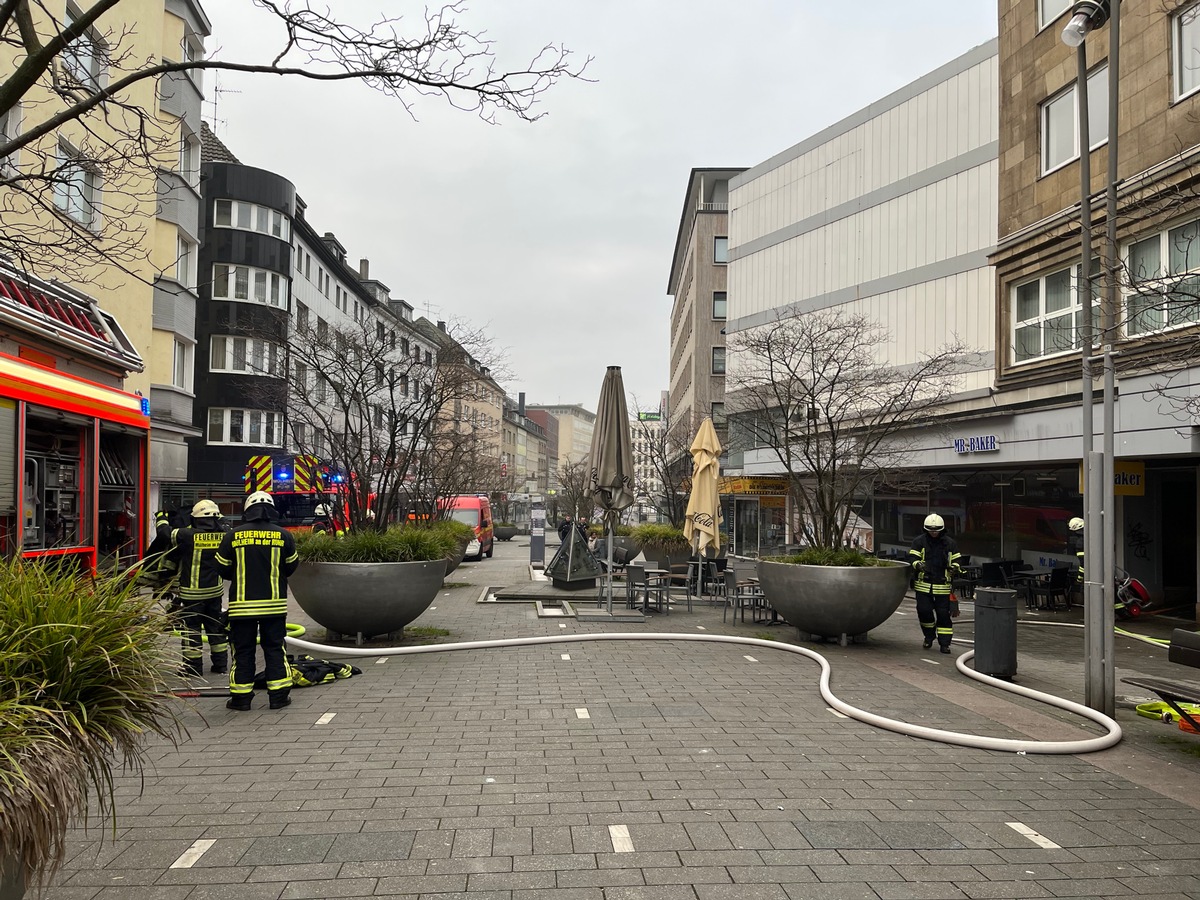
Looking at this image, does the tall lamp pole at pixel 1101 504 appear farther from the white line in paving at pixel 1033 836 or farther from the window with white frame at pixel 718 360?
the window with white frame at pixel 718 360

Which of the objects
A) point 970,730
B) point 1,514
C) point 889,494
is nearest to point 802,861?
point 970,730

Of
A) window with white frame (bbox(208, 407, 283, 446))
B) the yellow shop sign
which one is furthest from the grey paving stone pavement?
window with white frame (bbox(208, 407, 283, 446))

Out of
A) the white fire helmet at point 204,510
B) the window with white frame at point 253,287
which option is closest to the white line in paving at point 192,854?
the white fire helmet at point 204,510

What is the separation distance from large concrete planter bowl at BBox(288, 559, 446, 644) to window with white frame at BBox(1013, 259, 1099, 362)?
480 inches

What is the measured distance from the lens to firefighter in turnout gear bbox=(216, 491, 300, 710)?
7117mm

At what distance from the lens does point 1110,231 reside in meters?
6.95

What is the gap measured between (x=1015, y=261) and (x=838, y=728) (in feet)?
44.5

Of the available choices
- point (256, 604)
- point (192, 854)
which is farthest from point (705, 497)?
point (192, 854)

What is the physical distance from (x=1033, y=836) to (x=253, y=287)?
1541 inches

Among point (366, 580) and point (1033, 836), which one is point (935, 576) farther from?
point (366, 580)

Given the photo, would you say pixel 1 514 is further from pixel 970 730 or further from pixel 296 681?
pixel 970 730

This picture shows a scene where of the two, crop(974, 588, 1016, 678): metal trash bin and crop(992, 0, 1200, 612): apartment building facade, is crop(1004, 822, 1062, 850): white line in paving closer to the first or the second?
crop(974, 588, 1016, 678): metal trash bin

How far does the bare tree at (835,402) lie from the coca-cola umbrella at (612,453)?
264 centimetres

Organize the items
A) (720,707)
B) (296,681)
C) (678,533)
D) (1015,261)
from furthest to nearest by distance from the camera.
Answer: (678,533) < (1015,261) < (296,681) < (720,707)
